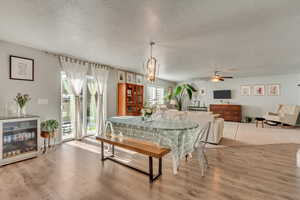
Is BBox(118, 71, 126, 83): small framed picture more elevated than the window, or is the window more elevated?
BBox(118, 71, 126, 83): small framed picture

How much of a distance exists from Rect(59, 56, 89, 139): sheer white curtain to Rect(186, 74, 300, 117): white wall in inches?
298

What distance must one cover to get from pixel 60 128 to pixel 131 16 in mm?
3723

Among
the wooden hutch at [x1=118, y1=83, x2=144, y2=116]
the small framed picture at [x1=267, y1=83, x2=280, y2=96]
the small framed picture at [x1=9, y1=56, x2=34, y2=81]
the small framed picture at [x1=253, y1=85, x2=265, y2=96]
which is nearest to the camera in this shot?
the small framed picture at [x1=9, y1=56, x2=34, y2=81]

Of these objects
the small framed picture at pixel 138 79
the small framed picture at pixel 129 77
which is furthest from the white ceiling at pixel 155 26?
the small framed picture at pixel 138 79

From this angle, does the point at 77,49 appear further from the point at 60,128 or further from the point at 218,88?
the point at 218,88

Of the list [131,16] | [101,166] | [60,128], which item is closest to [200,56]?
[131,16]

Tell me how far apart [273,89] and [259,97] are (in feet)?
2.36

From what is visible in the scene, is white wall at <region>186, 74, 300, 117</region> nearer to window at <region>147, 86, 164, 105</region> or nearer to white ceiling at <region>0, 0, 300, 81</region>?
window at <region>147, 86, 164, 105</region>

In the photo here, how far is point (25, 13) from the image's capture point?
6.89 ft

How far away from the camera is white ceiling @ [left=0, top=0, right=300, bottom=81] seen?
189 cm

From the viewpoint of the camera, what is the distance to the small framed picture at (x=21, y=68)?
10.8 feet

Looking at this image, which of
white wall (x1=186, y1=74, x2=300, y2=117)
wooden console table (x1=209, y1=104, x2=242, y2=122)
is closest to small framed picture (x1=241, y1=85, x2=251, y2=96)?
white wall (x1=186, y1=74, x2=300, y2=117)

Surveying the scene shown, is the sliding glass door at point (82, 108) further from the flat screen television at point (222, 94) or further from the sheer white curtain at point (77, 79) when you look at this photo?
the flat screen television at point (222, 94)

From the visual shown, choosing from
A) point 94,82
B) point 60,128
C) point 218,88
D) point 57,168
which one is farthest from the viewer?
point 218,88
